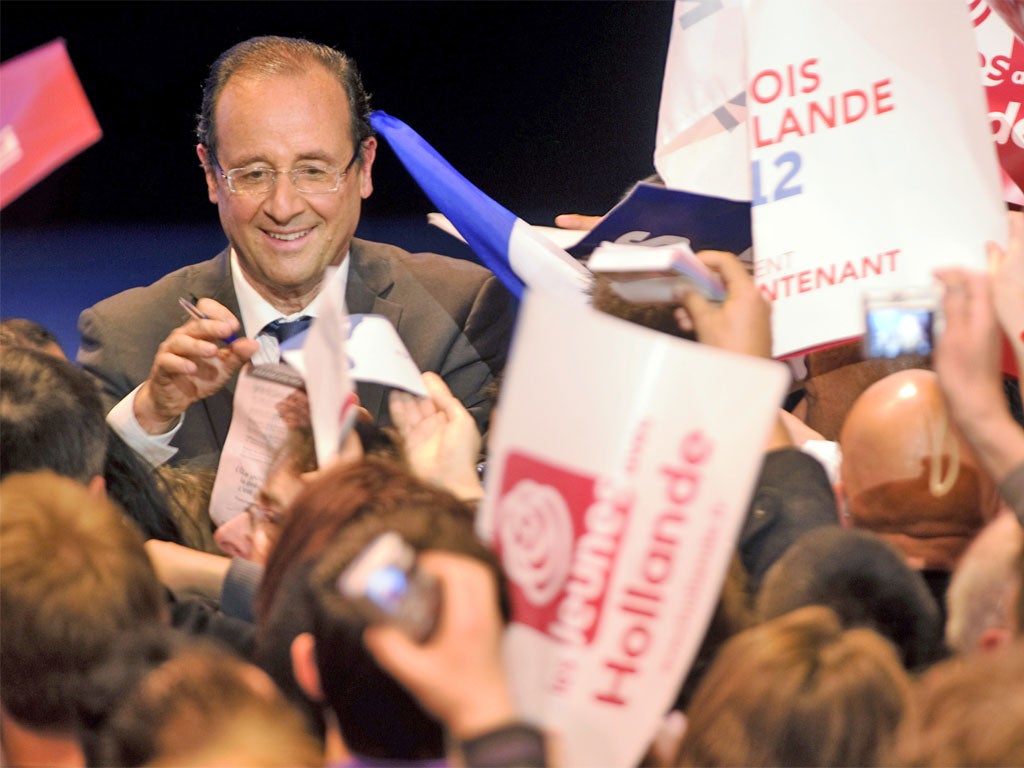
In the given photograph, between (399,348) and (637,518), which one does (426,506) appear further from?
(399,348)

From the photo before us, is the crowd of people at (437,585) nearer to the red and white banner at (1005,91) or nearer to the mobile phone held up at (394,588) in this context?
the mobile phone held up at (394,588)

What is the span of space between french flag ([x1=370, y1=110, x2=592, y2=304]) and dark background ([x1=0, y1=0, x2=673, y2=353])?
2765 millimetres

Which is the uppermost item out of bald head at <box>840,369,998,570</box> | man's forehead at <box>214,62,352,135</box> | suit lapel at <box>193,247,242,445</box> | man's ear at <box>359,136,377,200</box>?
man's forehead at <box>214,62,352,135</box>

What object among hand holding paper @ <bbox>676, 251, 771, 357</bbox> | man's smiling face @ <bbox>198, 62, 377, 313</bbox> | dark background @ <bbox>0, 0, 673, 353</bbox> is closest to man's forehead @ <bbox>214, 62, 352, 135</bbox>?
man's smiling face @ <bbox>198, 62, 377, 313</bbox>

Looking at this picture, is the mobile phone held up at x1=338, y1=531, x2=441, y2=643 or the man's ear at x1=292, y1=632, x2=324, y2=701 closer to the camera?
the mobile phone held up at x1=338, y1=531, x2=441, y2=643

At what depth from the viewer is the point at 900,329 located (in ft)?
4.90

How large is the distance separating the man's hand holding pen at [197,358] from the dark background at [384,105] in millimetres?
3065

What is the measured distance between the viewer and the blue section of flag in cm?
229

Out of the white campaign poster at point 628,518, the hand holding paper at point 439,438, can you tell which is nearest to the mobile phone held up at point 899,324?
the white campaign poster at point 628,518

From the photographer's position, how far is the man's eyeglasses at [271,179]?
8.32 feet

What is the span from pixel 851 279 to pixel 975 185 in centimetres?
19

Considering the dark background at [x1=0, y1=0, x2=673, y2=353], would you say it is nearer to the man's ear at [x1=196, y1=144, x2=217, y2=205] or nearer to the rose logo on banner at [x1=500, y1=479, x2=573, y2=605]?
the man's ear at [x1=196, y1=144, x2=217, y2=205]

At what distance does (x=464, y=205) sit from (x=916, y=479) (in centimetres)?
94

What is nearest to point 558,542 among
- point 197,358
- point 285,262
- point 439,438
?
point 439,438
